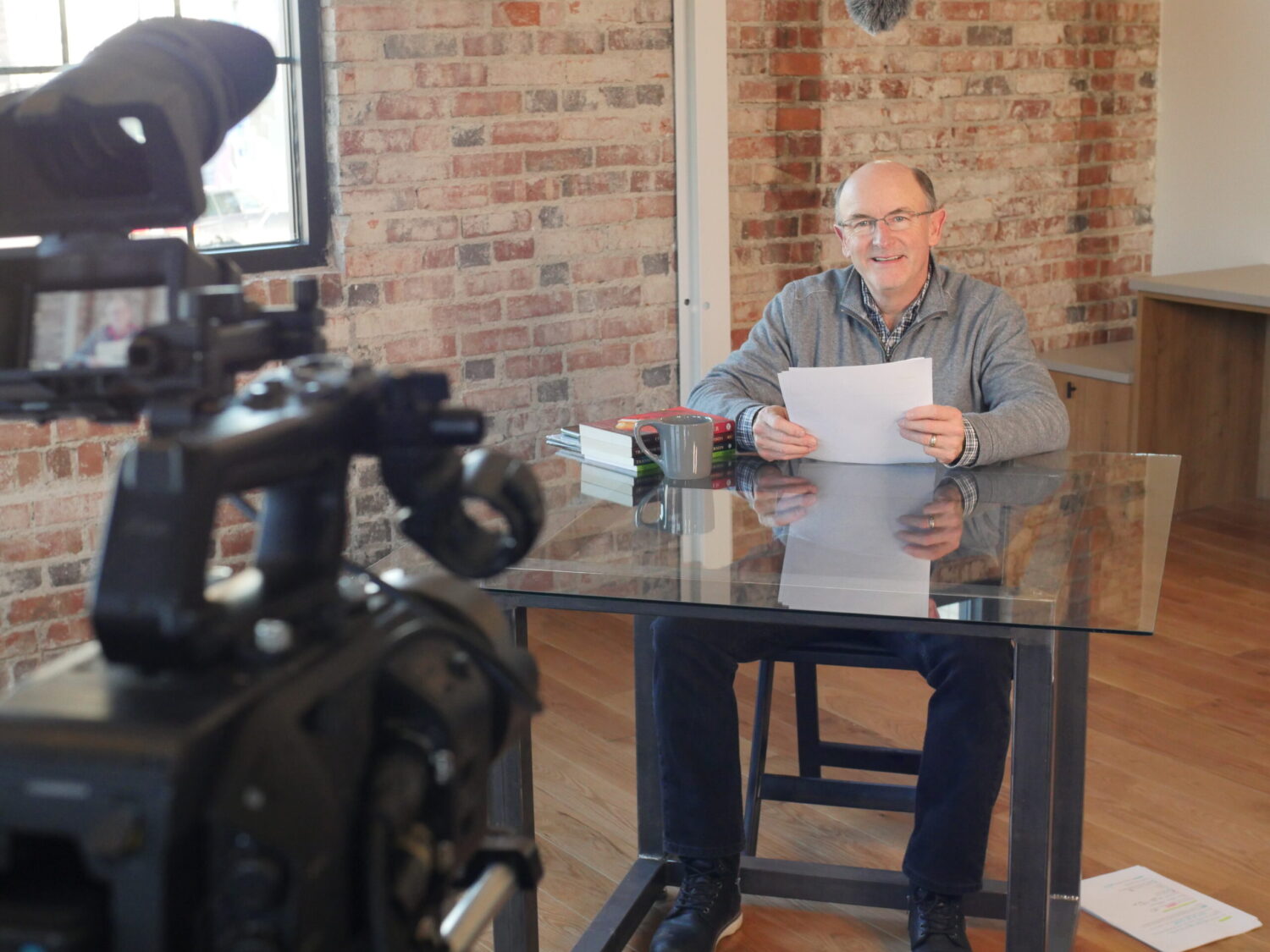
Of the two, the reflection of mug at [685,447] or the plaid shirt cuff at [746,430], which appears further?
the plaid shirt cuff at [746,430]

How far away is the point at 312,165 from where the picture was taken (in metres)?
3.26

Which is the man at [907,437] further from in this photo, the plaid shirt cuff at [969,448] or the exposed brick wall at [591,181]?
the exposed brick wall at [591,181]

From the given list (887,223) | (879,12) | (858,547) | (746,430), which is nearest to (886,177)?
(887,223)

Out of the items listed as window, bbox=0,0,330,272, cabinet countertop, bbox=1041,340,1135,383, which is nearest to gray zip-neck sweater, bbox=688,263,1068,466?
window, bbox=0,0,330,272

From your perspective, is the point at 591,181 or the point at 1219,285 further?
the point at 1219,285

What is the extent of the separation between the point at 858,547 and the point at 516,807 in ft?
1.92

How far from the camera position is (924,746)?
6.81 feet

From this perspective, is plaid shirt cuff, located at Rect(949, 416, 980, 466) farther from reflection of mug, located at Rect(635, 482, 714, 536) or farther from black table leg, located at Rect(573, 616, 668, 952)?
black table leg, located at Rect(573, 616, 668, 952)

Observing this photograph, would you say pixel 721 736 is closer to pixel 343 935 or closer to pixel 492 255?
pixel 343 935

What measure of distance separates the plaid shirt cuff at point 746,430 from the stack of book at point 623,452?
14 mm

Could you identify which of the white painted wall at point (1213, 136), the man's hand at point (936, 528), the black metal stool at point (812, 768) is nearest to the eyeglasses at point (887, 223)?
the man's hand at point (936, 528)

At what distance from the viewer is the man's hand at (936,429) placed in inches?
85.2

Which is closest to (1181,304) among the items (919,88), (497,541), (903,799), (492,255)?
(919,88)

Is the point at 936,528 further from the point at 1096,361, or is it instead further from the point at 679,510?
the point at 1096,361
